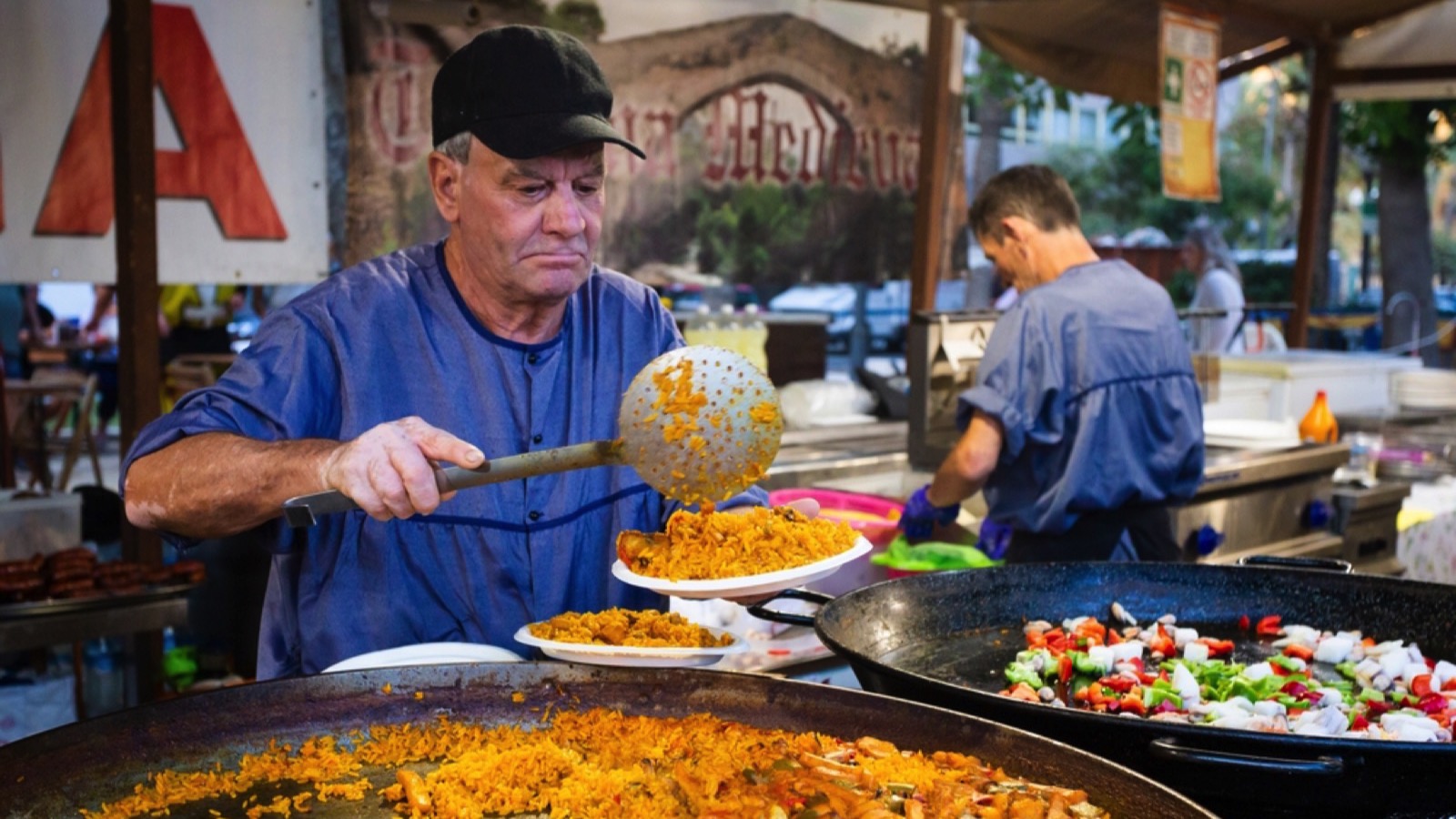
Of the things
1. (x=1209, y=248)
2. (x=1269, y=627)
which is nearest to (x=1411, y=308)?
(x=1209, y=248)

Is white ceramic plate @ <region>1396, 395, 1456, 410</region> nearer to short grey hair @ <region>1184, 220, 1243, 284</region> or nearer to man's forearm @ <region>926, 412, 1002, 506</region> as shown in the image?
short grey hair @ <region>1184, 220, 1243, 284</region>

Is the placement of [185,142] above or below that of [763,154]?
below

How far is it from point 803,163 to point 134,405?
3136 mm

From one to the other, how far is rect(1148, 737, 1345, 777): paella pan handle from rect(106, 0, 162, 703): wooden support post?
10.0 feet

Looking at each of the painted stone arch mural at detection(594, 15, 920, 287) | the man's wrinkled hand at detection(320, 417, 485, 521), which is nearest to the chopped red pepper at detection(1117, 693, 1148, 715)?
the man's wrinkled hand at detection(320, 417, 485, 521)

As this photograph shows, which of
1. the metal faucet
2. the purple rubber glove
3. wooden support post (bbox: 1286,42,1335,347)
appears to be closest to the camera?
the purple rubber glove

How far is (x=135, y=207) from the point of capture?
3.67 m

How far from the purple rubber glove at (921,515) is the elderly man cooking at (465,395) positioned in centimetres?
181

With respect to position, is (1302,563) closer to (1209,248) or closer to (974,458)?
(974,458)

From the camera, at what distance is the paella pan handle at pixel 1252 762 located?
144 centimetres

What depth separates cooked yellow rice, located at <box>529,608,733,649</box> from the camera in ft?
6.06

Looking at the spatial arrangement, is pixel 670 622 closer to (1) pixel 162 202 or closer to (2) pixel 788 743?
(2) pixel 788 743

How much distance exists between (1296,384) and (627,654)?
5.98 meters

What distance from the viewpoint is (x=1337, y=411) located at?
725 cm
